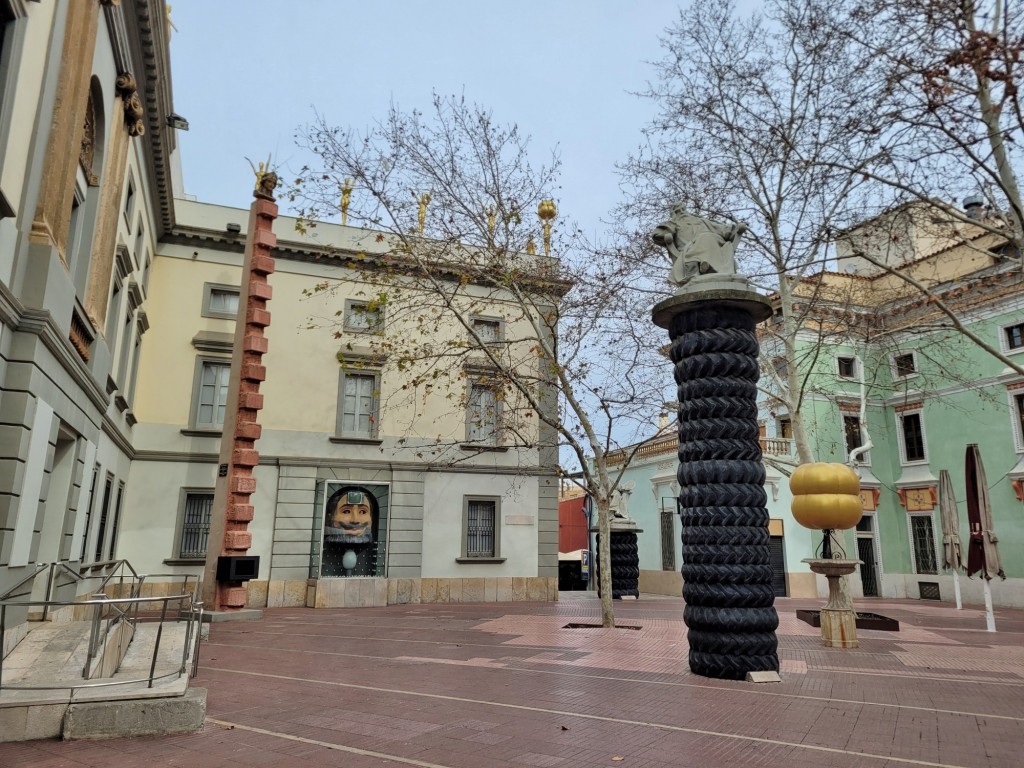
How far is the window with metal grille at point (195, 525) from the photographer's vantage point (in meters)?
19.3

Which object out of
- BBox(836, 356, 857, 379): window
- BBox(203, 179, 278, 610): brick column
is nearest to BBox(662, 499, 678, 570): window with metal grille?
BBox(836, 356, 857, 379): window

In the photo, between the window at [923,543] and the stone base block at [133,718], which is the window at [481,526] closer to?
the window at [923,543]

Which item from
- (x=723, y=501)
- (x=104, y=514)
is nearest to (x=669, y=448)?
(x=104, y=514)

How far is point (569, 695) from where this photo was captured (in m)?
7.20

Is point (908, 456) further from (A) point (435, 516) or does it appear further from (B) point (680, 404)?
(B) point (680, 404)

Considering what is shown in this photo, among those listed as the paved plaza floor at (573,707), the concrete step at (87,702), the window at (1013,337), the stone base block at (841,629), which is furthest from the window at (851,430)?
the concrete step at (87,702)

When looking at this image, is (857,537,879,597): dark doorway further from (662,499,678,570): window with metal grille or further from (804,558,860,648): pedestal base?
(804,558,860,648): pedestal base

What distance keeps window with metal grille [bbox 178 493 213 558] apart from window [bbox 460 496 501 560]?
23.6 ft

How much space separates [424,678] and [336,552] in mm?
13197

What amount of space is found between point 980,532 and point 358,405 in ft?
52.3

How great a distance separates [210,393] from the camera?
20.2 metres

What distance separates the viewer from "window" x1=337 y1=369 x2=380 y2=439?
2131cm

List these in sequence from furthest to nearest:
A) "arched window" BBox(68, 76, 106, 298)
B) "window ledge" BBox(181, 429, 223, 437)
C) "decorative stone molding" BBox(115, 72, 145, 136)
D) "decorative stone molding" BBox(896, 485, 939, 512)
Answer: "decorative stone molding" BBox(896, 485, 939, 512) < "window ledge" BBox(181, 429, 223, 437) < "decorative stone molding" BBox(115, 72, 145, 136) < "arched window" BBox(68, 76, 106, 298)

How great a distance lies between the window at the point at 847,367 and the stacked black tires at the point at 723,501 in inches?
839
